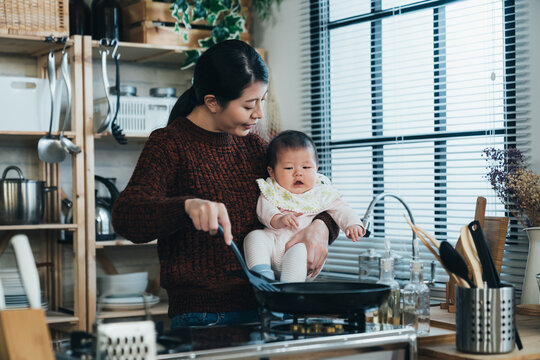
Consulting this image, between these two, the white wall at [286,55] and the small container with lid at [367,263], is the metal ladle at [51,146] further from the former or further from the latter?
the small container with lid at [367,263]

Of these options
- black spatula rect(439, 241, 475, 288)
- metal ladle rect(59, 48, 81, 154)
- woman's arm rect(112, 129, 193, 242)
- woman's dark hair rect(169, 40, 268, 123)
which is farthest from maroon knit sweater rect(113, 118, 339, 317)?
metal ladle rect(59, 48, 81, 154)

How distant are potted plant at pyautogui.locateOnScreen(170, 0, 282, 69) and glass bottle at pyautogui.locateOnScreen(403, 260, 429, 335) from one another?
7.30 ft

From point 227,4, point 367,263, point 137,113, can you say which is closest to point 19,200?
point 137,113

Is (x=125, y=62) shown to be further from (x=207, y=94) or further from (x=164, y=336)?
(x=164, y=336)

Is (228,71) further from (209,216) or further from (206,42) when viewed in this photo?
(206,42)

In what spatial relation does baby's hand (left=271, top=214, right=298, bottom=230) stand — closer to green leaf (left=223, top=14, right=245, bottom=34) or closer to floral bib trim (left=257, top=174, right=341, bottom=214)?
floral bib trim (left=257, top=174, right=341, bottom=214)

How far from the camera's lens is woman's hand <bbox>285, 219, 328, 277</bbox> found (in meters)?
1.97

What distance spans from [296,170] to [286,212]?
13 centimetres

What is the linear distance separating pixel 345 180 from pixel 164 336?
234 centimetres

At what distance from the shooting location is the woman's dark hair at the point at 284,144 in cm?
208

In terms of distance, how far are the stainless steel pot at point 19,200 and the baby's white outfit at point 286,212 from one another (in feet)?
5.24

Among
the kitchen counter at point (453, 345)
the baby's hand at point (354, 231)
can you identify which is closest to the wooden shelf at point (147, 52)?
the baby's hand at point (354, 231)

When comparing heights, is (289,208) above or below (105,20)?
below

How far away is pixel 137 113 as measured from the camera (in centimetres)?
366
